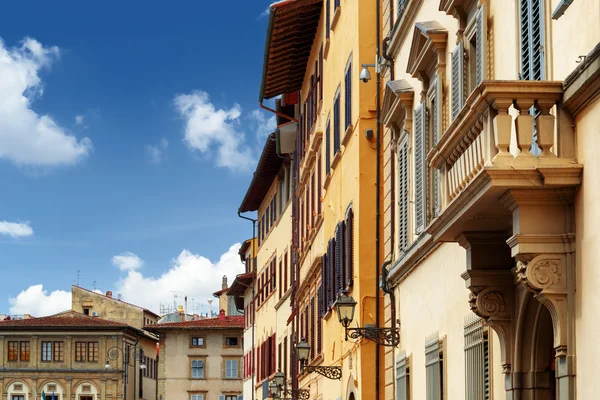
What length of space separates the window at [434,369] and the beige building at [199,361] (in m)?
76.6

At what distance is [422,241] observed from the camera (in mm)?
16141

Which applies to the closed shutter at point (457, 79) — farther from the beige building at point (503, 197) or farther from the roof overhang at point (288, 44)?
the roof overhang at point (288, 44)

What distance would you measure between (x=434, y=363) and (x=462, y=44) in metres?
4.33

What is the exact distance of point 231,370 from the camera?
3693 inches

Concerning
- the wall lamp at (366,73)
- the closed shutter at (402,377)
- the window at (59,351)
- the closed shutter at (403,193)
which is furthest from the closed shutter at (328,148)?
the window at (59,351)

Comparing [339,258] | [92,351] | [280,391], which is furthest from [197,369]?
[339,258]

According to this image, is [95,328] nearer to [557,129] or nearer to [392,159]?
[392,159]

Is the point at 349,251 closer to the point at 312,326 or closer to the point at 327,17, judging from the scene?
the point at 327,17

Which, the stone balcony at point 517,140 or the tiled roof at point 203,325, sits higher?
the tiled roof at point 203,325

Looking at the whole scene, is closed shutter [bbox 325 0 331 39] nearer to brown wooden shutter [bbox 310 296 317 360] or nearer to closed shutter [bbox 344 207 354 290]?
closed shutter [bbox 344 207 354 290]

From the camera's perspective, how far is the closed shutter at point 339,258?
23995 mm

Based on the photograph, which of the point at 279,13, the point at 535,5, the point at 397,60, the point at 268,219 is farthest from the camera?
the point at 268,219

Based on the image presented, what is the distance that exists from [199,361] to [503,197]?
278 ft

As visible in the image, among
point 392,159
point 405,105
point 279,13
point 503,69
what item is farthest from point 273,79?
point 503,69
